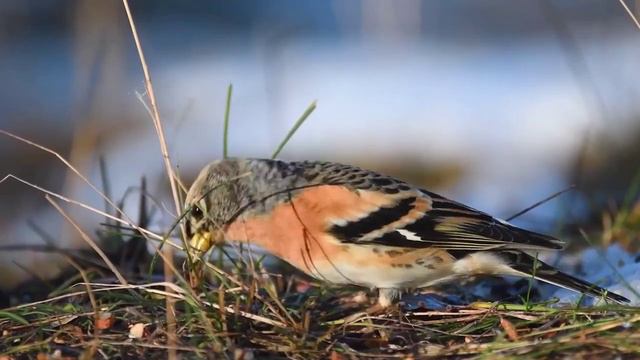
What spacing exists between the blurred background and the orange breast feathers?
0.64 metres

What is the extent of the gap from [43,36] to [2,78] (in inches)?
88.2

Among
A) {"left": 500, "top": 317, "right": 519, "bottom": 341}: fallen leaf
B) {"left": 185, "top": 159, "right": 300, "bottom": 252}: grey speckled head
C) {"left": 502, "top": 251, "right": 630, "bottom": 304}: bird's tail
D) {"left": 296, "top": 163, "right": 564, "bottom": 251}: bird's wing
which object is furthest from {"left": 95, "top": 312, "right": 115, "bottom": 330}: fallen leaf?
{"left": 502, "top": 251, "right": 630, "bottom": 304}: bird's tail

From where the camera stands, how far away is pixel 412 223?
2820 millimetres

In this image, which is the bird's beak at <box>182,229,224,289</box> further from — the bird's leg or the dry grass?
the bird's leg

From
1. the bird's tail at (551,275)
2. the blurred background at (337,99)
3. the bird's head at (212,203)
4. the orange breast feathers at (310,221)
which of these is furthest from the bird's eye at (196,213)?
the bird's tail at (551,275)

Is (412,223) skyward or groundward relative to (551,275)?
skyward

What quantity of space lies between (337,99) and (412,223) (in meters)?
6.56

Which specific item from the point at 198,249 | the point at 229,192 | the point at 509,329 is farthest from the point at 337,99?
the point at 509,329

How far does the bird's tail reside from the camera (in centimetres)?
253

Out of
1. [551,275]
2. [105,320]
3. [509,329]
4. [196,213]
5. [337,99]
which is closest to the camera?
[509,329]

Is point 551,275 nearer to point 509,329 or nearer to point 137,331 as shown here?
point 509,329

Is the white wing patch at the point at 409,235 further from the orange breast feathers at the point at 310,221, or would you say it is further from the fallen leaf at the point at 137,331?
the fallen leaf at the point at 137,331

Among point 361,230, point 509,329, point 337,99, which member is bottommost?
point 337,99

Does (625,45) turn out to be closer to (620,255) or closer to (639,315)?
(620,255)
